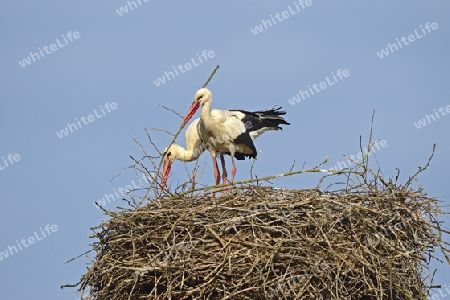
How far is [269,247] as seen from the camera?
658 cm

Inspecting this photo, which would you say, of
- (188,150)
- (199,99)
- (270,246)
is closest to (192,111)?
(199,99)

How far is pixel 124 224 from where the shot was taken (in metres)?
7.13

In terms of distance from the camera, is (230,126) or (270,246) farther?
(230,126)

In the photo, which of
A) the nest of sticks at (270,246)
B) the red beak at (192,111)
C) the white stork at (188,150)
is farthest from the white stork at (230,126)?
the nest of sticks at (270,246)

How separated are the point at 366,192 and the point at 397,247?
0.56 m

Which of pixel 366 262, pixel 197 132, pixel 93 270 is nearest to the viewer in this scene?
pixel 366 262

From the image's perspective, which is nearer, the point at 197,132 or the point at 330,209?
the point at 330,209

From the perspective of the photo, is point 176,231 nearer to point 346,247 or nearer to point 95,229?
point 95,229

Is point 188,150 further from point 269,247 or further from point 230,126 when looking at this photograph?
point 269,247

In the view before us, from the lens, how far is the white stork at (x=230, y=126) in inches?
385

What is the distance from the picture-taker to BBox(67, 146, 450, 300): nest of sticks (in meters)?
6.52

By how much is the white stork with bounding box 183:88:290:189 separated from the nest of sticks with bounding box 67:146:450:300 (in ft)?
8.50

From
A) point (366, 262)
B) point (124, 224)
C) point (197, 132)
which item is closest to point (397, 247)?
point (366, 262)

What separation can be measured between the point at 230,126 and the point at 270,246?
11.8ft
